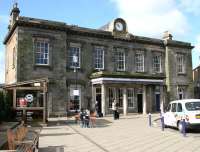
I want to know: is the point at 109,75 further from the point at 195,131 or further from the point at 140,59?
the point at 195,131

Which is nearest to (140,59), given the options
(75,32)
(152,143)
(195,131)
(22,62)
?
(75,32)

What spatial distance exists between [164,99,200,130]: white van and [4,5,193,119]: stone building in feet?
37.2

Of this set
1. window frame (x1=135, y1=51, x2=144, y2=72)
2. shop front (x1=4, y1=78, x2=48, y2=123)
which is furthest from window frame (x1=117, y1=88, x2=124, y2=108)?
shop front (x1=4, y1=78, x2=48, y2=123)

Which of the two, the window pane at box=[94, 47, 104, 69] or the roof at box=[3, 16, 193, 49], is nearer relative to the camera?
the roof at box=[3, 16, 193, 49]

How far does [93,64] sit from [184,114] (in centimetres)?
1782

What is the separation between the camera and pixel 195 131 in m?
17.2

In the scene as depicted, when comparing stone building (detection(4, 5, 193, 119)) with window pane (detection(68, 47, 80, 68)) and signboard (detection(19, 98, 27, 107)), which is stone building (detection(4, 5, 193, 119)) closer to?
window pane (detection(68, 47, 80, 68))

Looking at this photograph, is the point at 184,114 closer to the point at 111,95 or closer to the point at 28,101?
the point at 28,101

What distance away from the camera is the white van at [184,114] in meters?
15.9

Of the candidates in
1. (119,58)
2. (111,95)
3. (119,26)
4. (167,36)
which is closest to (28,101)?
(111,95)

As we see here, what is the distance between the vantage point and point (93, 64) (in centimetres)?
3331

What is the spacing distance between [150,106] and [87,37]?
11.3 metres

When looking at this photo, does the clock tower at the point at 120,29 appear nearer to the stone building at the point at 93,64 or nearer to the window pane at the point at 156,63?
the stone building at the point at 93,64

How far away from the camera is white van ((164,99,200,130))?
52.2 feet
